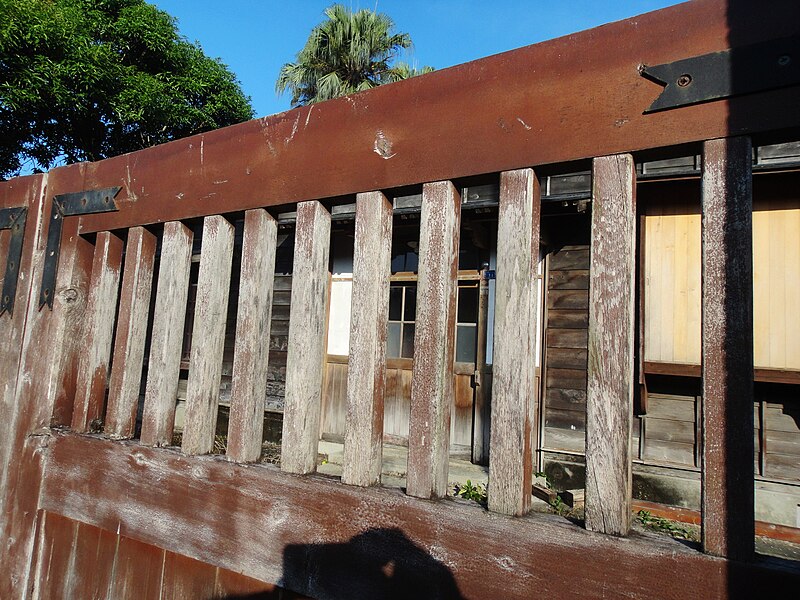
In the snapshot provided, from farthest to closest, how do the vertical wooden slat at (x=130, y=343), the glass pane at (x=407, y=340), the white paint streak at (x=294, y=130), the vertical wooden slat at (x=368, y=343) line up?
the glass pane at (x=407, y=340) → the vertical wooden slat at (x=130, y=343) → the white paint streak at (x=294, y=130) → the vertical wooden slat at (x=368, y=343)

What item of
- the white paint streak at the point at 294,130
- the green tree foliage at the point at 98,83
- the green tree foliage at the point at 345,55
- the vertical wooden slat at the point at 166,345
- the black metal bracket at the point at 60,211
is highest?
the green tree foliage at the point at 345,55

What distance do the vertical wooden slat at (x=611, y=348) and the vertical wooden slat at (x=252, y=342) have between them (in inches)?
33.1

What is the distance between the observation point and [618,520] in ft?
3.11

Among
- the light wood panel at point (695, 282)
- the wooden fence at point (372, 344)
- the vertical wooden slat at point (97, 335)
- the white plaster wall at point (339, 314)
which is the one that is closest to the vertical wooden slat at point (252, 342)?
the wooden fence at point (372, 344)

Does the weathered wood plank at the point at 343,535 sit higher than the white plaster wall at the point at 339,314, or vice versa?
the white plaster wall at the point at 339,314

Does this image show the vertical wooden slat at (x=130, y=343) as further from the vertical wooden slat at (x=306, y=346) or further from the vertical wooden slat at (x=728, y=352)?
the vertical wooden slat at (x=728, y=352)

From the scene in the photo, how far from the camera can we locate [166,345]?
166 cm

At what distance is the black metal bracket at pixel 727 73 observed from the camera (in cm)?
86

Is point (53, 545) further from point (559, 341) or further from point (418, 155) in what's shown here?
point (559, 341)

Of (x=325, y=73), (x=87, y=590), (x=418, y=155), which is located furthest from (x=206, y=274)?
(x=325, y=73)

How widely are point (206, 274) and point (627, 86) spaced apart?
121 cm

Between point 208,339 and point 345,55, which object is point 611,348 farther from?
point 345,55

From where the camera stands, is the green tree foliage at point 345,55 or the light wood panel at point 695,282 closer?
the light wood panel at point 695,282

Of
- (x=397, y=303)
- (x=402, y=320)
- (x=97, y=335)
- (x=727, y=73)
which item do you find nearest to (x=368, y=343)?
(x=727, y=73)
